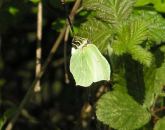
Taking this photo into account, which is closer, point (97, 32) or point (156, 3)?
point (97, 32)

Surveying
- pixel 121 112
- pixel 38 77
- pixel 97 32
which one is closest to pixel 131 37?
pixel 97 32

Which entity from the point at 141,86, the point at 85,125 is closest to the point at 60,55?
the point at 85,125

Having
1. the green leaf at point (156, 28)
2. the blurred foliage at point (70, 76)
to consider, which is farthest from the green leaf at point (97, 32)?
the green leaf at point (156, 28)

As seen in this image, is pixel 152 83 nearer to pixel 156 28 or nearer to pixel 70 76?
pixel 156 28

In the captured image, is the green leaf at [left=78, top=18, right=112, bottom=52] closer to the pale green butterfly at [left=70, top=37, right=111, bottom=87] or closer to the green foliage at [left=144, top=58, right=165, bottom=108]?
the pale green butterfly at [left=70, top=37, right=111, bottom=87]

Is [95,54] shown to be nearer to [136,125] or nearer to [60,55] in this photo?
[136,125]

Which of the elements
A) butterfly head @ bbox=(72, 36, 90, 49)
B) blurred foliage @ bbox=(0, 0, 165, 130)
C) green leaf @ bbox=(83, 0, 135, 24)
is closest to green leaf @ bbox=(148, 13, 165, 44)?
blurred foliage @ bbox=(0, 0, 165, 130)
